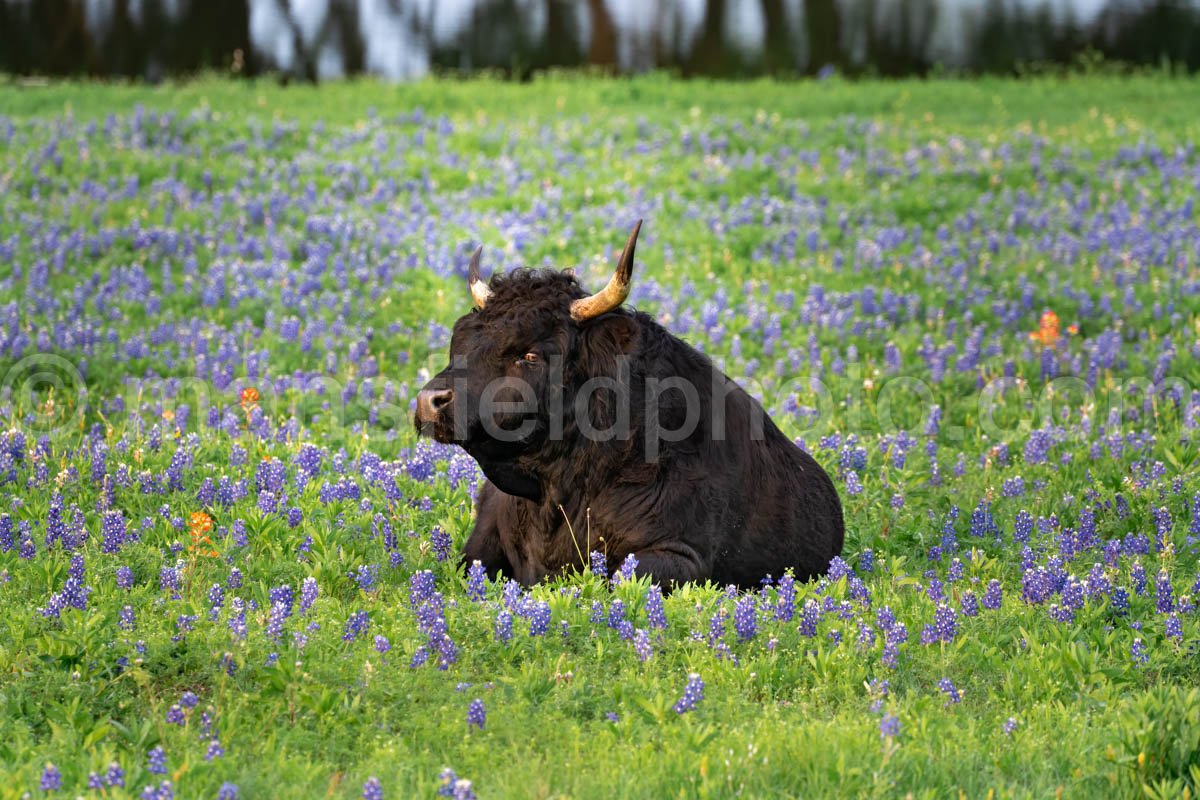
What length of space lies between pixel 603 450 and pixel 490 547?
92 centimetres

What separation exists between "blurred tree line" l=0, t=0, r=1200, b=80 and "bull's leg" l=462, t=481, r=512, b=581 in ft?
76.6

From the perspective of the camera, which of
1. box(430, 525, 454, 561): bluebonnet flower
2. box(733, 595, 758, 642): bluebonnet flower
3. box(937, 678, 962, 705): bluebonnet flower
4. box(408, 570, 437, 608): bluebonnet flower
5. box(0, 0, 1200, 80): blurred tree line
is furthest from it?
box(0, 0, 1200, 80): blurred tree line

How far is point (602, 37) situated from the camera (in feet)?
124

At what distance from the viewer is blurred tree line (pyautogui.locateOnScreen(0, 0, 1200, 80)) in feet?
110

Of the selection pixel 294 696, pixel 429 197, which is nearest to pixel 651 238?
pixel 429 197

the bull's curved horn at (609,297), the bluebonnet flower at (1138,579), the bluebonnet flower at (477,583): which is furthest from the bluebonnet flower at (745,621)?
the bluebonnet flower at (1138,579)

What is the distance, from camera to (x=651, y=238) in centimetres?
1661

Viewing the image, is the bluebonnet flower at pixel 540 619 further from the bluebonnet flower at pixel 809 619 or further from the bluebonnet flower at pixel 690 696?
the bluebonnet flower at pixel 809 619

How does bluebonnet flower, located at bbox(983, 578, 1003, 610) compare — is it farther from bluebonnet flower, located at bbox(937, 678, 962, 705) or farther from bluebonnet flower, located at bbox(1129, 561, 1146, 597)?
bluebonnet flower, located at bbox(937, 678, 962, 705)

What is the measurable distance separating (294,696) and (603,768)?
1295mm

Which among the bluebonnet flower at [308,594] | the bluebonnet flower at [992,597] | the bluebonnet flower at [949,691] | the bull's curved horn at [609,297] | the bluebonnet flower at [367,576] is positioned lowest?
the bluebonnet flower at [949,691]

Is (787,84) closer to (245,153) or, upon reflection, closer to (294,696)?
(245,153)

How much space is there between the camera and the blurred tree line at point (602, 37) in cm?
3341

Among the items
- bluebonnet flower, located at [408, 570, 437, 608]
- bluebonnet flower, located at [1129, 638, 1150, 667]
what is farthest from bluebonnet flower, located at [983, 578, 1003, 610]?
bluebonnet flower, located at [408, 570, 437, 608]
